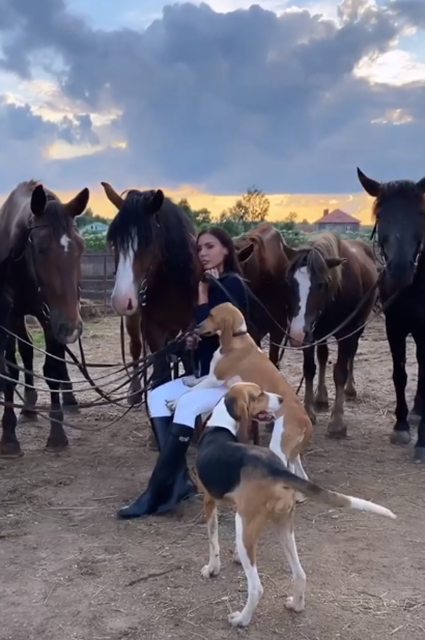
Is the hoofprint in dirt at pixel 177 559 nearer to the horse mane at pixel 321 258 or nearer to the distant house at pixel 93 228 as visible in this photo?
the horse mane at pixel 321 258

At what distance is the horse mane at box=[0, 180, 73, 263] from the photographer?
15.5 feet

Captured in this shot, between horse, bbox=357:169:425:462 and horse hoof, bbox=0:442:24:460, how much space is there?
3.28m

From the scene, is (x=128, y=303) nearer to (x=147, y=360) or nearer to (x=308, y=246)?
(x=147, y=360)

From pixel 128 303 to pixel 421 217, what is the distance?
96.8 inches

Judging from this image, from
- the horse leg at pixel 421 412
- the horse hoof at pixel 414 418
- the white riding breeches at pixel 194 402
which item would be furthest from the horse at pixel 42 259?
the horse hoof at pixel 414 418

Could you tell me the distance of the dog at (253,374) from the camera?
371 centimetres

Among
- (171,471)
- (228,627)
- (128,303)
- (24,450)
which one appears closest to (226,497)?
(228,627)

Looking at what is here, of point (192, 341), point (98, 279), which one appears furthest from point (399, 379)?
point (98, 279)

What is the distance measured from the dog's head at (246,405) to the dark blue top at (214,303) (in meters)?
0.98

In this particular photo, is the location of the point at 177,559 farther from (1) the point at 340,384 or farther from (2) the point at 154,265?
(1) the point at 340,384

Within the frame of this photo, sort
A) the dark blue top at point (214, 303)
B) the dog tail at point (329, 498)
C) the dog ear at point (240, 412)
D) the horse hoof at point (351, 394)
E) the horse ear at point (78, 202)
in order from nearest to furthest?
the dog tail at point (329, 498), the dog ear at point (240, 412), the dark blue top at point (214, 303), the horse ear at point (78, 202), the horse hoof at point (351, 394)

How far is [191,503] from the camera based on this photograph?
14.6 feet

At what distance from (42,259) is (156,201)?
2.97 feet

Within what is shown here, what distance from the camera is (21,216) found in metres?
5.02
